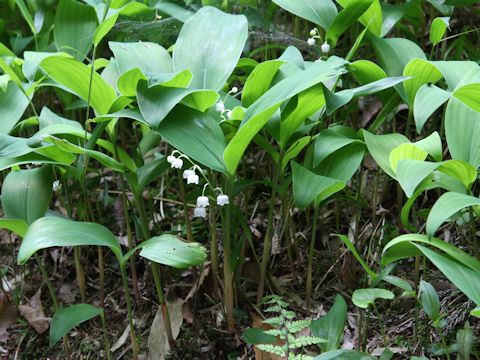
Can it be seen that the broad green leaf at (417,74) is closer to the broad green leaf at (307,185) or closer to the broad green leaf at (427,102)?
the broad green leaf at (427,102)

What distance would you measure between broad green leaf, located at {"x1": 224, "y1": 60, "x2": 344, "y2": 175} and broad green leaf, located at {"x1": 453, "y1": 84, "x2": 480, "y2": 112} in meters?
0.26

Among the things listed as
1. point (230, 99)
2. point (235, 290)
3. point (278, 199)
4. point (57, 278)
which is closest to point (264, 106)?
point (230, 99)

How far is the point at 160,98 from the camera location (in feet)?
4.46

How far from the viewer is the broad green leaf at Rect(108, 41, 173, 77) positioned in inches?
63.4

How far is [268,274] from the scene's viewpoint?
5.93 feet

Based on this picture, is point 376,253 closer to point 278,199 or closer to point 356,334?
point 356,334

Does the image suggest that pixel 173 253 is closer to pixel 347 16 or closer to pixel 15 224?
pixel 15 224

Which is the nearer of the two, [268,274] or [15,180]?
[15,180]

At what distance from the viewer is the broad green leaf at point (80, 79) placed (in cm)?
155

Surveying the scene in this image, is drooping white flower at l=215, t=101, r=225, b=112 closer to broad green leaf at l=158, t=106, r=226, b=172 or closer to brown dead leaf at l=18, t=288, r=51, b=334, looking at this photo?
broad green leaf at l=158, t=106, r=226, b=172

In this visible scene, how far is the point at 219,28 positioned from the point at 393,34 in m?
1.00

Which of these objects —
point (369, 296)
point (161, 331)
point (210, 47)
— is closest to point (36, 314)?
point (161, 331)

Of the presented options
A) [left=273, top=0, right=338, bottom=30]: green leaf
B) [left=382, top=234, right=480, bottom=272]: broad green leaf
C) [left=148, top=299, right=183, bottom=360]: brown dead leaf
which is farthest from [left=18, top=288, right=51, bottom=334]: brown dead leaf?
[left=273, top=0, right=338, bottom=30]: green leaf

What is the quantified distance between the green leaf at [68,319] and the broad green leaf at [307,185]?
58 cm
